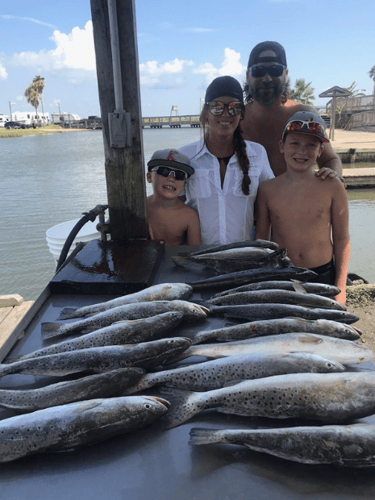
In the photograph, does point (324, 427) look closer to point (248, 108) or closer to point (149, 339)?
point (149, 339)

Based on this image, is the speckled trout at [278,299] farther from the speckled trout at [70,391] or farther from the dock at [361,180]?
the dock at [361,180]

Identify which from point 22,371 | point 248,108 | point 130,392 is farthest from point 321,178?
point 22,371

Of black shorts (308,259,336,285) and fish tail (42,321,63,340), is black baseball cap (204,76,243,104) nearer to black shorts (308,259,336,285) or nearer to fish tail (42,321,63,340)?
black shorts (308,259,336,285)

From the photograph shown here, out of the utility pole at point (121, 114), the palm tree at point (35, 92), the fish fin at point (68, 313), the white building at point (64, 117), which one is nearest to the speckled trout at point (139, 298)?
the fish fin at point (68, 313)

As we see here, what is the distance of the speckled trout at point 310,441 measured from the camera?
48.3 inches

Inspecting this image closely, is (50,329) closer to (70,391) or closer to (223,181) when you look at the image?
(70,391)

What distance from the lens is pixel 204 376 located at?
5.41 feet

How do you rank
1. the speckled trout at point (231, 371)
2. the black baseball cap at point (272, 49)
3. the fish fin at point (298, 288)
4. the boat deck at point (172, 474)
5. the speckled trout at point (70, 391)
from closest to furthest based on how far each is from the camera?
the boat deck at point (172, 474), the speckled trout at point (70, 391), the speckled trout at point (231, 371), the fish fin at point (298, 288), the black baseball cap at point (272, 49)

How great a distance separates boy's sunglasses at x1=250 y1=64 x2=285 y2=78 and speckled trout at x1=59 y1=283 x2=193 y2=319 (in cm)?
317

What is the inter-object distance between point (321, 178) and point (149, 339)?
8.50 feet

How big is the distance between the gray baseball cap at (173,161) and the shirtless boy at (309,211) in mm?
865

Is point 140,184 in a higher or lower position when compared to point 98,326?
higher

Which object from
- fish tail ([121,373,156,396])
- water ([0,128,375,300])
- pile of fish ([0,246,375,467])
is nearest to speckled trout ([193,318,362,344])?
pile of fish ([0,246,375,467])

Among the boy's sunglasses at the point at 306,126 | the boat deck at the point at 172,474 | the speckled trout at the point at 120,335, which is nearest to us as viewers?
the boat deck at the point at 172,474
